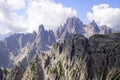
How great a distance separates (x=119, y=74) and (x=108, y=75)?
1.18 meters

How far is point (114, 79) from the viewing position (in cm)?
2897

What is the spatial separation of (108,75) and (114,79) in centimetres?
105

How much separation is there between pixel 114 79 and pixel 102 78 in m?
1.71

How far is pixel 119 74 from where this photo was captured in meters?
29.9

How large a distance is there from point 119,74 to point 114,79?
122 cm

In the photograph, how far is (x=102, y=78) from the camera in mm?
30328

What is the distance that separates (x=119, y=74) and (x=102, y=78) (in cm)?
187

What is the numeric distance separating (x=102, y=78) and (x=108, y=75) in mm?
831
